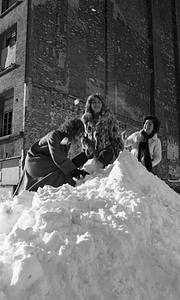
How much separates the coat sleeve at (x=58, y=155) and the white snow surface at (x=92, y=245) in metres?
0.49

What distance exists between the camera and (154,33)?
16.0m

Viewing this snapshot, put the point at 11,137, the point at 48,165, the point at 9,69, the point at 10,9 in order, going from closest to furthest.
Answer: the point at 48,165 → the point at 11,137 → the point at 9,69 → the point at 10,9

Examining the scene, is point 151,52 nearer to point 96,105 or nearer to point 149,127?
point 149,127

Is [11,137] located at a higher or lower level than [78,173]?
higher

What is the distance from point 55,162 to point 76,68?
8557 millimetres

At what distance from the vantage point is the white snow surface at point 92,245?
70.3 inches

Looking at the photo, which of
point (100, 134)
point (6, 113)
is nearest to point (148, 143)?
point (100, 134)

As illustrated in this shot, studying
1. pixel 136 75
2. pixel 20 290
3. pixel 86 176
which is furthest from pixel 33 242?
pixel 136 75

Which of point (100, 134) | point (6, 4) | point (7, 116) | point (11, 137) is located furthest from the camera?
point (6, 4)

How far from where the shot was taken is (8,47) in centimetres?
1110

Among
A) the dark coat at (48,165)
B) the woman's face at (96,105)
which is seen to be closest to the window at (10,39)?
the woman's face at (96,105)

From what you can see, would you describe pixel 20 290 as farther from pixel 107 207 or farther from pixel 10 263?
pixel 107 207

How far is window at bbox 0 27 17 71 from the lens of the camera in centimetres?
1080

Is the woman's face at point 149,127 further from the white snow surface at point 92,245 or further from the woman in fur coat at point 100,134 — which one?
the white snow surface at point 92,245
